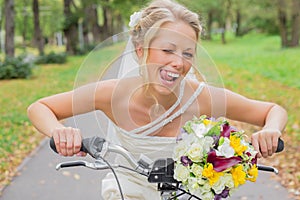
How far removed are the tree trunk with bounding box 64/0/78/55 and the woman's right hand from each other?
103 ft

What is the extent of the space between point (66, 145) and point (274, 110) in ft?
3.31

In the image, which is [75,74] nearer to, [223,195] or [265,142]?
[265,142]

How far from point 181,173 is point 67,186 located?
4.70 meters

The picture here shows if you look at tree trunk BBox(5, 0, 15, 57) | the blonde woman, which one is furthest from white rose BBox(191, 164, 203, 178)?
tree trunk BBox(5, 0, 15, 57)

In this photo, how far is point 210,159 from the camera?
6.03ft

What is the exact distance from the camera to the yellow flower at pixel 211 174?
5.96ft

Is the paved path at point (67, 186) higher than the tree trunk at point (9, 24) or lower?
higher

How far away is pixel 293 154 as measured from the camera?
777cm

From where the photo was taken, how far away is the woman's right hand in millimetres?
2004

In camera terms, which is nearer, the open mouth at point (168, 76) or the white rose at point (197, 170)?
the white rose at point (197, 170)

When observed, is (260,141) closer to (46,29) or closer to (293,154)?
(293,154)

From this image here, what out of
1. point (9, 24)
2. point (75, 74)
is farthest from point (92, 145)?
point (9, 24)

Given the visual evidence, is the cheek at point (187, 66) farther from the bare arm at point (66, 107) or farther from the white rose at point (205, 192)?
the white rose at point (205, 192)

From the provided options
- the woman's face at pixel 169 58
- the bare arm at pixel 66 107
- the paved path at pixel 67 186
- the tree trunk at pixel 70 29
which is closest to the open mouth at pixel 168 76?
the woman's face at pixel 169 58
